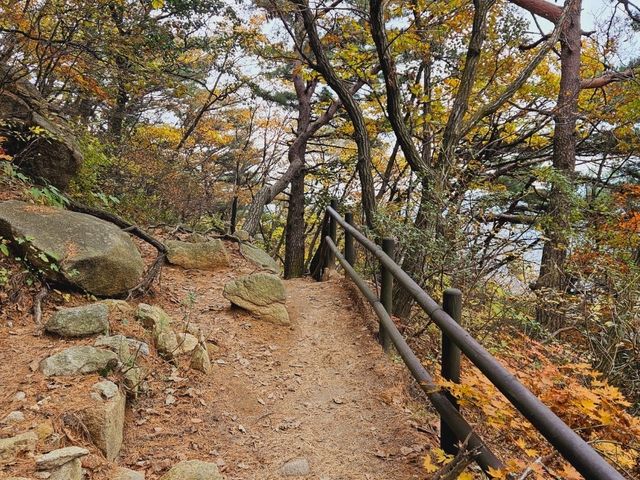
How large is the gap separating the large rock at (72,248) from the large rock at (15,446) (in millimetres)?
2061

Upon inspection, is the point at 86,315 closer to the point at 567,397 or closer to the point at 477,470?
the point at 477,470

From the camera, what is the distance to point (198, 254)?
21.6ft

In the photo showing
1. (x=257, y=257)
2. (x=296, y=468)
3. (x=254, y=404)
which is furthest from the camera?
(x=257, y=257)

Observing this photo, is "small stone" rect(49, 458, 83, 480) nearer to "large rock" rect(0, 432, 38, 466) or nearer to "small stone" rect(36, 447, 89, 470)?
"small stone" rect(36, 447, 89, 470)

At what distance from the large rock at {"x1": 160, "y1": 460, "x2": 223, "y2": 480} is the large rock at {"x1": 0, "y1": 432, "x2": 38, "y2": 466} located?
71 centimetres

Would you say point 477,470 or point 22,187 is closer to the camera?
point 477,470

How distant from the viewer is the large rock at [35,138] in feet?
17.4

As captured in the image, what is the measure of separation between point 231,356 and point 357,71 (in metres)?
4.79

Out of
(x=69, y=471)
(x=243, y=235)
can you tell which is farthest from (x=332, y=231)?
(x=69, y=471)

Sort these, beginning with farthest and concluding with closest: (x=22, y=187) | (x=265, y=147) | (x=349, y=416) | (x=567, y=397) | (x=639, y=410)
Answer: (x=265, y=147), (x=22, y=187), (x=639, y=410), (x=349, y=416), (x=567, y=397)

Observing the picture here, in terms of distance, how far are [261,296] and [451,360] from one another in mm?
3100

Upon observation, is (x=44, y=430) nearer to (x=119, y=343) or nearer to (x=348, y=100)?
(x=119, y=343)

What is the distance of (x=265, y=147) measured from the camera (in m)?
16.0

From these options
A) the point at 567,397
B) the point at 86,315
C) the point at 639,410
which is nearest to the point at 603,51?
the point at 639,410
